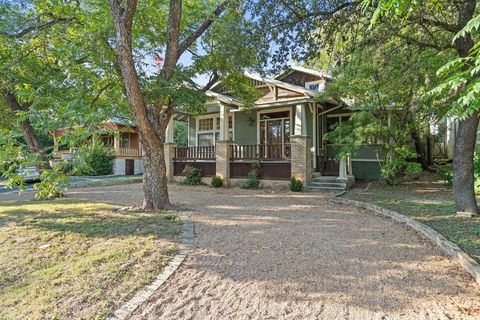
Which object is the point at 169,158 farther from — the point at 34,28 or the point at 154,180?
the point at 154,180

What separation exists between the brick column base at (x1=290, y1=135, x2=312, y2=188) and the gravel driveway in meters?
5.46

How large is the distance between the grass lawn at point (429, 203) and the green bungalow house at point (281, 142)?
1.35 meters

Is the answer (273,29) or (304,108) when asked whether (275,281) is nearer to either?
(273,29)

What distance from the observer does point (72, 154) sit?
521 cm

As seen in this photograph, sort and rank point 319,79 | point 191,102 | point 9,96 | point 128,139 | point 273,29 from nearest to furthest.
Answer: point 191,102
point 273,29
point 9,96
point 319,79
point 128,139

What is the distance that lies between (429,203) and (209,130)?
36.2ft

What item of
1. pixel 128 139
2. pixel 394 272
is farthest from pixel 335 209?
pixel 128 139

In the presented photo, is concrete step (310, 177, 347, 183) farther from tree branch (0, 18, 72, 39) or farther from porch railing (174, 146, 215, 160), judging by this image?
tree branch (0, 18, 72, 39)

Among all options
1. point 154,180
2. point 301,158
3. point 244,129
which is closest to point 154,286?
point 154,180

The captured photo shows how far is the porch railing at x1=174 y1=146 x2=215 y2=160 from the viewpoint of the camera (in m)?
14.3

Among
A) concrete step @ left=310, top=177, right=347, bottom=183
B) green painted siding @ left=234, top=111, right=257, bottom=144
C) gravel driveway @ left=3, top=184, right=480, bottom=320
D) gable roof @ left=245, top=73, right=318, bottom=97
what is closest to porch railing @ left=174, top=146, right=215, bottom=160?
green painted siding @ left=234, top=111, right=257, bottom=144

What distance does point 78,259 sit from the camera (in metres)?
4.23

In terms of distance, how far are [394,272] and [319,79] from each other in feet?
41.5

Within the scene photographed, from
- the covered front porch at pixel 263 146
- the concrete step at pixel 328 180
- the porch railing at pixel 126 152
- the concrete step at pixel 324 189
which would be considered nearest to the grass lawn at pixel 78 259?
the concrete step at pixel 324 189
